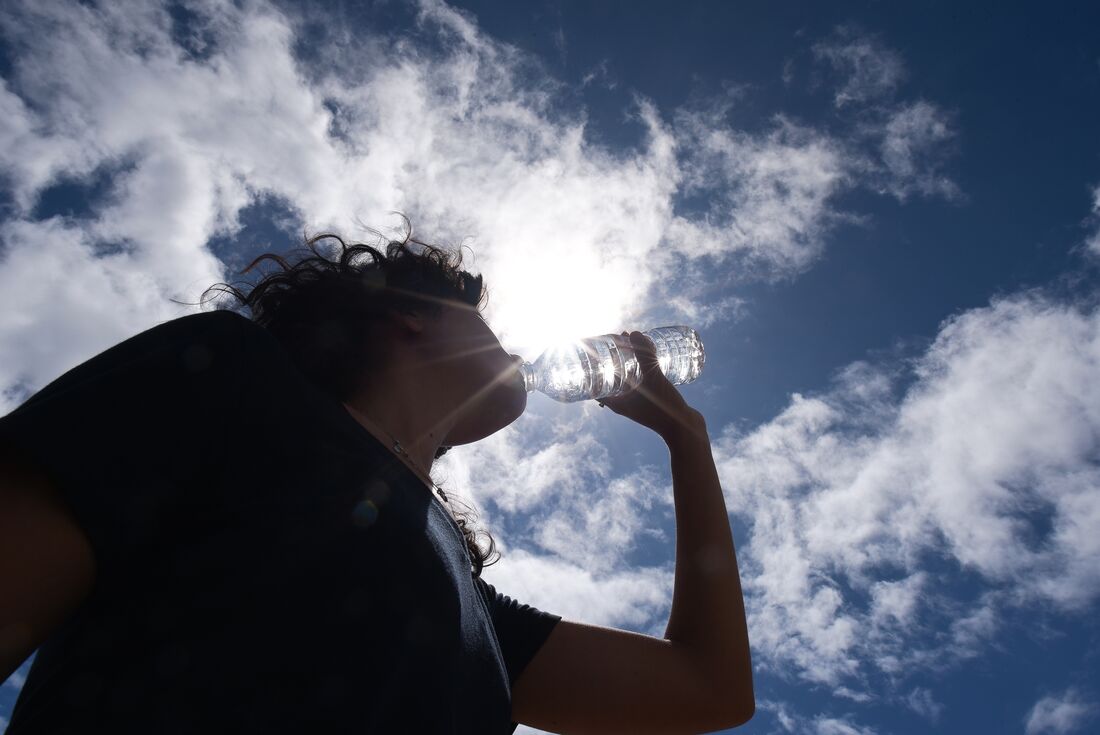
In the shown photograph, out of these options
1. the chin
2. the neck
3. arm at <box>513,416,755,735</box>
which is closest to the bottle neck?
the chin

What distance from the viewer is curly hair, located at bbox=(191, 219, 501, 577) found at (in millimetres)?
2455

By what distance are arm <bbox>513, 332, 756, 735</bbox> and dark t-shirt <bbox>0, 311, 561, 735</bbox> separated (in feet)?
2.31

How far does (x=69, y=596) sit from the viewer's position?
1098mm

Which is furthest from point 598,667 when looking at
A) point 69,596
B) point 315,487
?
point 69,596

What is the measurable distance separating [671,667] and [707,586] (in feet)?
1.11

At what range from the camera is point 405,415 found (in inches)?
95.6

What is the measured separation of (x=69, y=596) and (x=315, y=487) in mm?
502

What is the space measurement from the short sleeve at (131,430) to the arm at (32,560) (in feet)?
0.08

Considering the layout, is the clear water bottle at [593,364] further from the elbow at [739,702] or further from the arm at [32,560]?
the arm at [32,560]

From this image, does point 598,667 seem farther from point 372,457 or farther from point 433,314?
point 433,314

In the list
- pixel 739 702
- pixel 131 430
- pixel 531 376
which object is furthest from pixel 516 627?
pixel 531 376

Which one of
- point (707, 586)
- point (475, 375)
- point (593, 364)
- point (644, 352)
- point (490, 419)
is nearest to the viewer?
point (707, 586)

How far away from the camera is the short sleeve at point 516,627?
2297 mm

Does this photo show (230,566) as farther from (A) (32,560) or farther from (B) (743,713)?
(B) (743,713)
